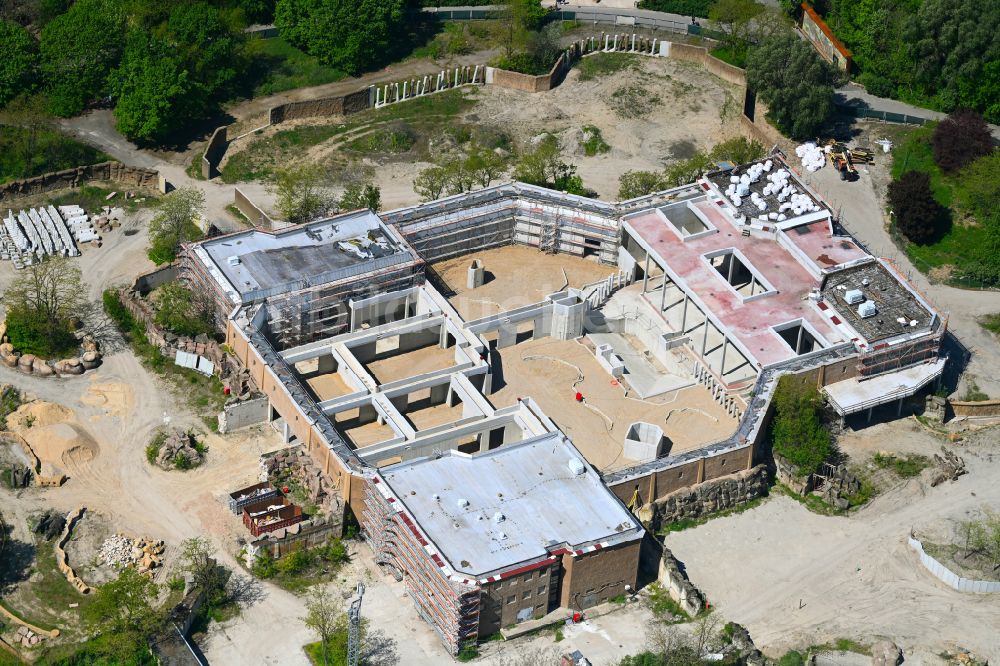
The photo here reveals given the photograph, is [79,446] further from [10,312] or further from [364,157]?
[364,157]

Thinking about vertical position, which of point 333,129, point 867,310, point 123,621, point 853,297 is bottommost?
point 123,621

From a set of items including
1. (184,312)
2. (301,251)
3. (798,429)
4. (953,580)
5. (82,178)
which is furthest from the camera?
(82,178)

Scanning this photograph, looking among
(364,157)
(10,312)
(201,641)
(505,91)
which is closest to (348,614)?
(201,641)

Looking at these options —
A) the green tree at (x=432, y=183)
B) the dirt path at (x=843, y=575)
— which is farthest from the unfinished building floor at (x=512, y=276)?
the dirt path at (x=843, y=575)

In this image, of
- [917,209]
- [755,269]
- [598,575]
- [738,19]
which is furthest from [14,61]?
→ [917,209]

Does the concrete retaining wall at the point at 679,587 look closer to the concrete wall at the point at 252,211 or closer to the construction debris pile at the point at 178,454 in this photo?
the construction debris pile at the point at 178,454

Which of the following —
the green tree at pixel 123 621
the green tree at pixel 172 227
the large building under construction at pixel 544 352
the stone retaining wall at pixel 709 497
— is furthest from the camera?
the green tree at pixel 172 227

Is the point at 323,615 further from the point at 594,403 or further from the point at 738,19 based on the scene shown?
the point at 738,19
